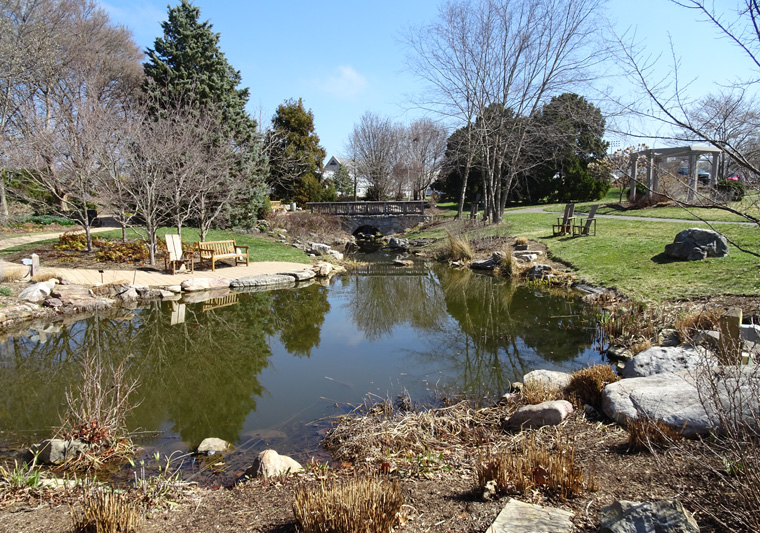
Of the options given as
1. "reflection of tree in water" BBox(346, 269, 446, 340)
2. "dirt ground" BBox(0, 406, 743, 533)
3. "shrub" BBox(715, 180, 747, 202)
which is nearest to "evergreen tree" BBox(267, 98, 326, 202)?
"reflection of tree in water" BBox(346, 269, 446, 340)

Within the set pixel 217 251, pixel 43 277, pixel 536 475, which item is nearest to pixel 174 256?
pixel 217 251

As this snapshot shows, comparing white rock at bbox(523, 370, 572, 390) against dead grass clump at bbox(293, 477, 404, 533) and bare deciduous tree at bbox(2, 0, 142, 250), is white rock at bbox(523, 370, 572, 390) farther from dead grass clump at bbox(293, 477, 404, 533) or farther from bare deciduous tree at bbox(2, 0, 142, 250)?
bare deciduous tree at bbox(2, 0, 142, 250)

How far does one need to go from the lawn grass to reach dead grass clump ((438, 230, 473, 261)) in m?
2.00

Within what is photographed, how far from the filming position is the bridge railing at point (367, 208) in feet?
97.3

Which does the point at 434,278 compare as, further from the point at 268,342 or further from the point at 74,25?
the point at 74,25

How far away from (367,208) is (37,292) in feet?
67.2

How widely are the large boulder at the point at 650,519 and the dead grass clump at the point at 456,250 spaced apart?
1703cm

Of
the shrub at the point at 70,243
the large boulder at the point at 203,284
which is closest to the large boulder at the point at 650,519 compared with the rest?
the large boulder at the point at 203,284

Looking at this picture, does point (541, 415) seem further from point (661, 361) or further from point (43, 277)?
point (43, 277)

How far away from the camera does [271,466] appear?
14.6ft

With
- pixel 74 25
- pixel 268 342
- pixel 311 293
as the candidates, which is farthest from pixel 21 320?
pixel 74 25

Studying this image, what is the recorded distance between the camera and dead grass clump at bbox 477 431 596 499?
336cm

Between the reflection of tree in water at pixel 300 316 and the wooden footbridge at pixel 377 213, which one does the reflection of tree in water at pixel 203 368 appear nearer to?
the reflection of tree in water at pixel 300 316

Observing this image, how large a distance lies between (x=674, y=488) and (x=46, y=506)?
4.47 metres
